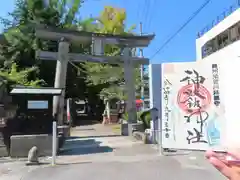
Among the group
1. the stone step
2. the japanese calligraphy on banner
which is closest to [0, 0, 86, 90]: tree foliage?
the stone step

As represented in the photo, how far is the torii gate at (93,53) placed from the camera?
1616 cm

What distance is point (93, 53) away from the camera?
1700 cm

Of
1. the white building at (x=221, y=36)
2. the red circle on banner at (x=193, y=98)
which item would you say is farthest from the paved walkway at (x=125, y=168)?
the white building at (x=221, y=36)

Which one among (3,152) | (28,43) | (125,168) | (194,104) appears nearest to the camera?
(194,104)

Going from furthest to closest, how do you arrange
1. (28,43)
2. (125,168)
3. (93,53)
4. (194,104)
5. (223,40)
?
(28,43) < (223,40) < (93,53) < (125,168) < (194,104)

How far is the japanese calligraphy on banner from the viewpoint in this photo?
411 centimetres

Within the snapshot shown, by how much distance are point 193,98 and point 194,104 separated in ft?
0.26

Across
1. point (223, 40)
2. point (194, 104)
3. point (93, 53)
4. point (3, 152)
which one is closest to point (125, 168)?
point (194, 104)

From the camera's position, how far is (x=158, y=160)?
911 cm

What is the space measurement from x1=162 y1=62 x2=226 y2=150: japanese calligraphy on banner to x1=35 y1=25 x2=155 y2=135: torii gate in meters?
11.2

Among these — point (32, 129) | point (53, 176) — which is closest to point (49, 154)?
point (32, 129)

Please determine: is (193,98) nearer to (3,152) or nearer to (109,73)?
(3,152)

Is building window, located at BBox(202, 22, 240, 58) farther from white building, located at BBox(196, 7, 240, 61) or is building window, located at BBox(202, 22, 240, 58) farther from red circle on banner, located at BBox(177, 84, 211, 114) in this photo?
red circle on banner, located at BBox(177, 84, 211, 114)

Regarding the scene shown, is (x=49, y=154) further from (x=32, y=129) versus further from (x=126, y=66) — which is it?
(x=126, y=66)
